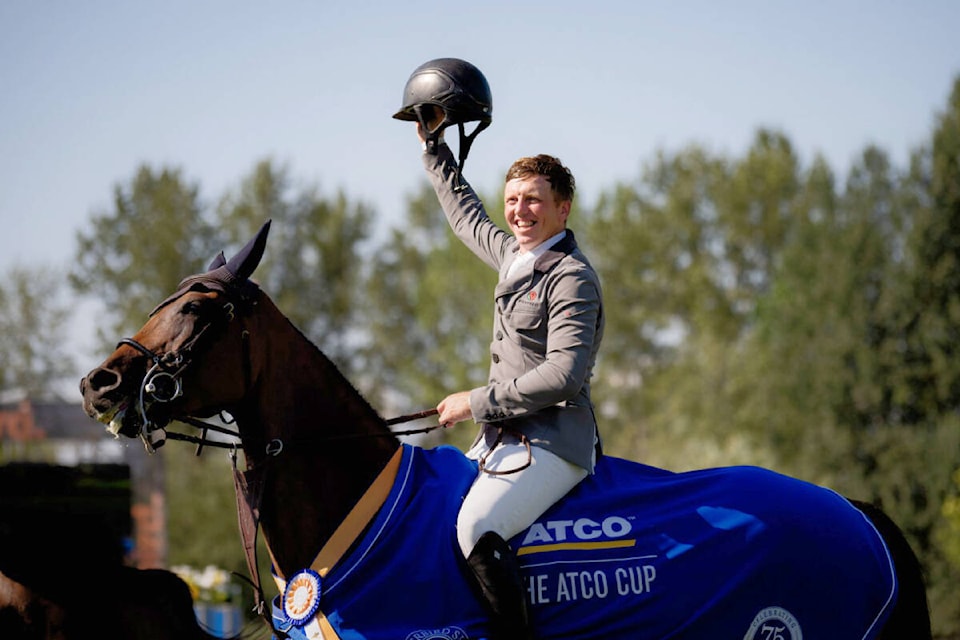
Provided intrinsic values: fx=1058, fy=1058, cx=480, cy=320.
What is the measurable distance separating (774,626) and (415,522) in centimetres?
174

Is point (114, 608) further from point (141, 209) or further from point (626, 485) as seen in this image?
point (141, 209)

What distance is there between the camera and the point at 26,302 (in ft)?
133

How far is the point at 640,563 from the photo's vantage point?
462cm

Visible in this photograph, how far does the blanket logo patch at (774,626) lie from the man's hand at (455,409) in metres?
1.61

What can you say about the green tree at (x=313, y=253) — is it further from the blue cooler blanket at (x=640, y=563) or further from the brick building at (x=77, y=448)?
the blue cooler blanket at (x=640, y=563)

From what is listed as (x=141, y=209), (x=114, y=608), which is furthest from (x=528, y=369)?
(x=141, y=209)

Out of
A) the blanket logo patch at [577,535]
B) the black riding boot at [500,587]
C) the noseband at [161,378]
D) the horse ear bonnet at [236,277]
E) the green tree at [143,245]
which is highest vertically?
the green tree at [143,245]

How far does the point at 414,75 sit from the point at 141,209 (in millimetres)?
37391

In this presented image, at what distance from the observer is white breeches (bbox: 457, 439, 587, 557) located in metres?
4.38

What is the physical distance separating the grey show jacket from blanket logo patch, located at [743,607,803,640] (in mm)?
1059

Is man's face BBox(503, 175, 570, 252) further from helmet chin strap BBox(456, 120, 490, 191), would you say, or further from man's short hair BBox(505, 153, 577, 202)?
helmet chin strap BBox(456, 120, 490, 191)

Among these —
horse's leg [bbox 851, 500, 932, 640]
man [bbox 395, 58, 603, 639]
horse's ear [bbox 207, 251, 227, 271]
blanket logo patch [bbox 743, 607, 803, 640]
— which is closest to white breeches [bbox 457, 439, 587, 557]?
A: man [bbox 395, 58, 603, 639]

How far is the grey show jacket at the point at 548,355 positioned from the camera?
441cm

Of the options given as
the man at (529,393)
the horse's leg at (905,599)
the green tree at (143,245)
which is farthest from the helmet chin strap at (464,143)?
the green tree at (143,245)
